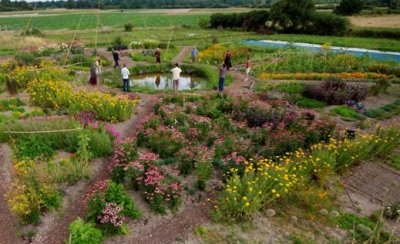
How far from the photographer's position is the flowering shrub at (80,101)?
1366 centimetres

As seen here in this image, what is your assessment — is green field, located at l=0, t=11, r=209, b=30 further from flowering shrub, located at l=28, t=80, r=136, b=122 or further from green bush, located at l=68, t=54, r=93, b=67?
flowering shrub, located at l=28, t=80, r=136, b=122

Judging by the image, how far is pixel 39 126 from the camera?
11.9 metres

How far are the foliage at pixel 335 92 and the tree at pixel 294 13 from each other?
101 feet

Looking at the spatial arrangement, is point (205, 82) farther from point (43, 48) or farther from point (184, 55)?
point (43, 48)

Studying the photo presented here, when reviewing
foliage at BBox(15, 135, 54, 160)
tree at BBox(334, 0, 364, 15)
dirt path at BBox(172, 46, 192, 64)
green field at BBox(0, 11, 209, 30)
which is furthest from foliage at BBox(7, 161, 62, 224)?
tree at BBox(334, 0, 364, 15)

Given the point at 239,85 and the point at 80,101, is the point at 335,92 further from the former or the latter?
the point at 80,101

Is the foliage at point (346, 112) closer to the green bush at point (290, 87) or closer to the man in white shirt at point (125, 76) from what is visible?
A: the green bush at point (290, 87)

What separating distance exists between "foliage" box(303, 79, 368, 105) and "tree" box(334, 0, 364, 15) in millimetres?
47090

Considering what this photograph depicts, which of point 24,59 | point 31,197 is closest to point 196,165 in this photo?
point 31,197

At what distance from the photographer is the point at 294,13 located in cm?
4606

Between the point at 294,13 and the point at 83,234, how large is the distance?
44.6 m

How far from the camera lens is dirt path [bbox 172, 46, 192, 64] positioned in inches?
1061

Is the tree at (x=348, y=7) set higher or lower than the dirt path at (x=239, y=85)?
higher

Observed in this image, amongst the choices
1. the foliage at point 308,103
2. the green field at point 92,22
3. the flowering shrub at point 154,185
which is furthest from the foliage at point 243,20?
the flowering shrub at point 154,185
